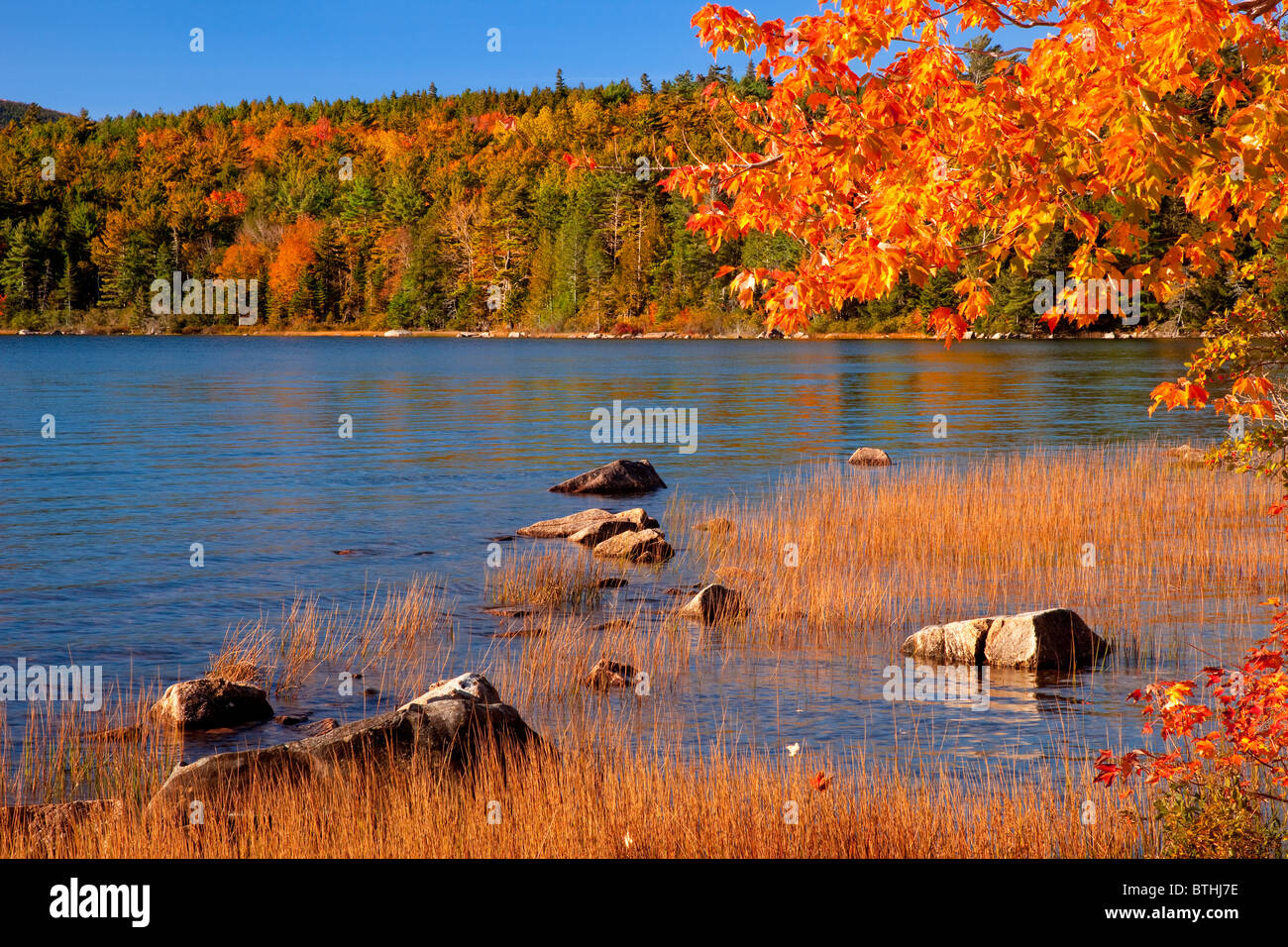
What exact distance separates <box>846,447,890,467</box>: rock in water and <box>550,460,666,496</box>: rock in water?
21.5ft

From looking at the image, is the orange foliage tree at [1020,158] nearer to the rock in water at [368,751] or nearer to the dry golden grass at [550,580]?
the rock in water at [368,751]

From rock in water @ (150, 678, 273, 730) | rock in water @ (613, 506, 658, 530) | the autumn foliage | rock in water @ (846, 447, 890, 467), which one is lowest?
rock in water @ (150, 678, 273, 730)

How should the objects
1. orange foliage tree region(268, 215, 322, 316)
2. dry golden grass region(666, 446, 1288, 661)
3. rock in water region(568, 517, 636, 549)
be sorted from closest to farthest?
dry golden grass region(666, 446, 1288, 661), rock in water region(568, 517, 636, 549), orange foliage tree region(268, 215, 322, 316)

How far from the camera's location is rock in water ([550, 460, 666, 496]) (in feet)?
101

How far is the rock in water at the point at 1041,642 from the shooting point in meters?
13.7

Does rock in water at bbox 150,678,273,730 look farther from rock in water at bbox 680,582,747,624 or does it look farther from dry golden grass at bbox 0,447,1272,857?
rock in water at bbox 680,582,747,624

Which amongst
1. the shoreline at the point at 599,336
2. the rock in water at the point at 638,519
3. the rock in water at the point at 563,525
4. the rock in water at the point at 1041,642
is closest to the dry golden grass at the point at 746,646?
the rock in water at the point at 1041,642

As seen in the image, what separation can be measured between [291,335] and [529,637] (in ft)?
571

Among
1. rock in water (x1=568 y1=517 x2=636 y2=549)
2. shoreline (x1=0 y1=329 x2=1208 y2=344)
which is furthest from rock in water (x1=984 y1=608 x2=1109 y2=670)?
shoreline (x1=0 y1=329 x2=1208 y2=344)

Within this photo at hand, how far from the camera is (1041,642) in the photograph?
44.9 feet

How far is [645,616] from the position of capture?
17.1 metres

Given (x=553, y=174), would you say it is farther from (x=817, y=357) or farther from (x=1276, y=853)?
(x=1276, y=853)

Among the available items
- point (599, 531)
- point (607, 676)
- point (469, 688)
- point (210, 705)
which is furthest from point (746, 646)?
point (599, 531)

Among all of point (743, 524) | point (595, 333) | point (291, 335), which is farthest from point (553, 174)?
point (743, 524)
